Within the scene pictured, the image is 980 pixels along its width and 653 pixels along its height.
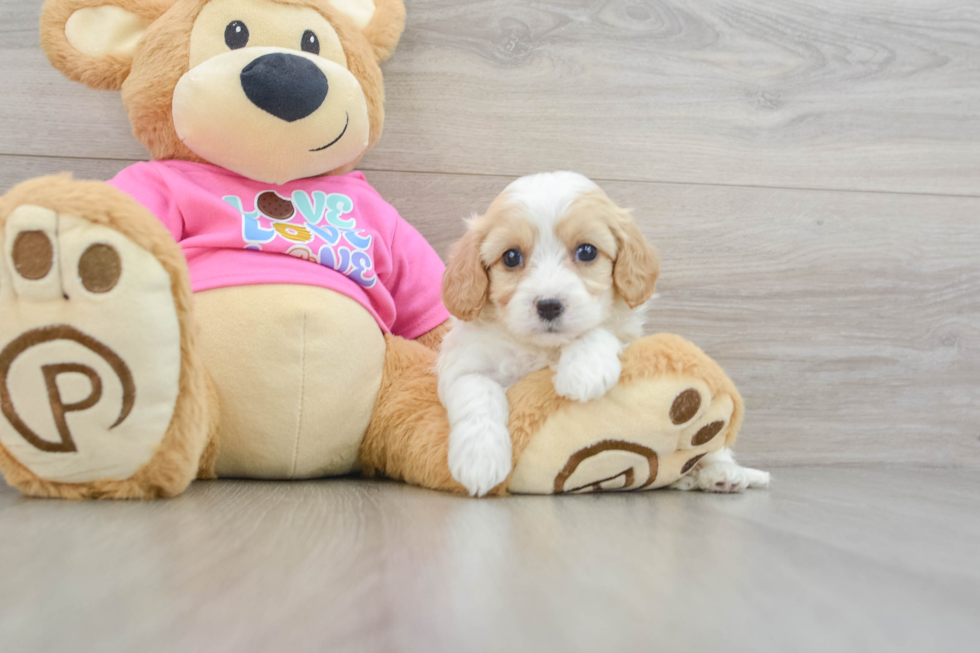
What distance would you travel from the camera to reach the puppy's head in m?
1.02

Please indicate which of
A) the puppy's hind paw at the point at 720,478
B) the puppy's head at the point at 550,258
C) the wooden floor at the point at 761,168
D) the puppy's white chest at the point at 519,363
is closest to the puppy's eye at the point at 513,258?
the puppy's head at the point at 550,258

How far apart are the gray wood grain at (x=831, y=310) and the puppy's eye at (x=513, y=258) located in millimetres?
582

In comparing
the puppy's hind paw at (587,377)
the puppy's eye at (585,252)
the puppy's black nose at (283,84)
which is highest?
the puppy's black nose at (283,84)

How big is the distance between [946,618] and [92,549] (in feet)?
2.24

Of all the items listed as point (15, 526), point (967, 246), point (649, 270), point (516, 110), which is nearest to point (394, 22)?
point (516, 110)

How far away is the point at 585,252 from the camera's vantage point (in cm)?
104

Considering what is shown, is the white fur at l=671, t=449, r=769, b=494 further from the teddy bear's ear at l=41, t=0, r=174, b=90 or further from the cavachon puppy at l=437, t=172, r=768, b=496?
the teddy bear's ear at l=41, t=0, r=174, b=90

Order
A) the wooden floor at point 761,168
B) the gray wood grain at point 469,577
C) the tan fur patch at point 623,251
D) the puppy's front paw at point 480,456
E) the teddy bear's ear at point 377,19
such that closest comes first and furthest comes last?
the gray wood grain at point 469,577
the puppy's front paw at point 480,456
the tan fur patch at point 623,251
the teddy bear's ear at point 377,19
the wooden floor at point 761,168

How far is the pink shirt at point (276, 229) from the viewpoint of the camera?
108 cm

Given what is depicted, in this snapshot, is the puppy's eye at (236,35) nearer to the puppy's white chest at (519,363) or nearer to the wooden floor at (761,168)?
the wooden floor at (761,168)

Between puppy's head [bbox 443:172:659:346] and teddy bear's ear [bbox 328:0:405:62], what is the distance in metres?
0.41

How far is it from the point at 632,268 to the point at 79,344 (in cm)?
74

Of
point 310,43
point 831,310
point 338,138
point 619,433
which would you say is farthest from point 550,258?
point 831,310

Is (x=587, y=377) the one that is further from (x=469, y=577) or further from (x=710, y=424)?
(x=469, y=577)
